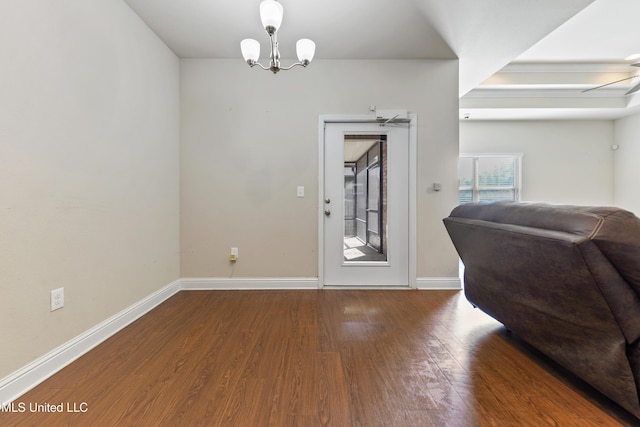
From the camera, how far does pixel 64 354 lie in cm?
155

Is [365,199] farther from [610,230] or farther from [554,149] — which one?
[554,149]

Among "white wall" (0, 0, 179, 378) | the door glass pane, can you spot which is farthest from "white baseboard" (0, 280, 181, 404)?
the door glass pane

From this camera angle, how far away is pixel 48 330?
147 centimetres

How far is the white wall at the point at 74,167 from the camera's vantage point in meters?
1.30

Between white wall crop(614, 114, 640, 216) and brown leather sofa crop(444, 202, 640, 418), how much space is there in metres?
5.71

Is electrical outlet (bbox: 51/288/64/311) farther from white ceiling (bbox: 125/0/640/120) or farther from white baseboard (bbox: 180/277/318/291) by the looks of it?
white ceiling (bbox: 125/0/640/120)

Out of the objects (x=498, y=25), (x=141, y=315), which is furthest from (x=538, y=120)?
(x=141, y=315)

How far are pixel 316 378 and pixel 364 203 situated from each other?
1959 millimetres

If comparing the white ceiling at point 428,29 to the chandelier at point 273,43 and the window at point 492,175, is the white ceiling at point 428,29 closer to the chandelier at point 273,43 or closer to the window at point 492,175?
the chandelier at point 273,43

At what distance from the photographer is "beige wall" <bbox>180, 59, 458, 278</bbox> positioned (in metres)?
2.88

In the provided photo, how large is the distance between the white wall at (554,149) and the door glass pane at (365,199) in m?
3.13

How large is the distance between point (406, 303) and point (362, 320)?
615mm

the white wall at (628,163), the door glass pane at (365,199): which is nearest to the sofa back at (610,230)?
the door glass pane at (365,199)

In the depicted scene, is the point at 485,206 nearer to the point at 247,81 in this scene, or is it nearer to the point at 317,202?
the point at 317,202
